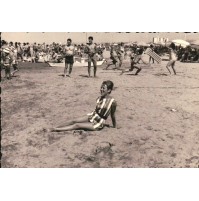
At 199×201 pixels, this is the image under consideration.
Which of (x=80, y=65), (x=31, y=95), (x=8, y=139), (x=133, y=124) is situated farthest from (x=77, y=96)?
(x=80, y=65)

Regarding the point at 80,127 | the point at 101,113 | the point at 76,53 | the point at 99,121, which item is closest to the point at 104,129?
the point at 99,121

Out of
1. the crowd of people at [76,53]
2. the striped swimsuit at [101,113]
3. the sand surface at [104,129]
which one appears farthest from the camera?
the crowd of people at [76,53]

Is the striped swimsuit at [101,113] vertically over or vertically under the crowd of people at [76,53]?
under

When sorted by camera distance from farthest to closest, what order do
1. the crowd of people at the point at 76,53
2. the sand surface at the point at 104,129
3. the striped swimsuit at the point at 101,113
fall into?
1. the crowd of people at the point at 76,53
2. the striped swimsuit at the point at 101,113
3. the sand surface at the point at 104,129

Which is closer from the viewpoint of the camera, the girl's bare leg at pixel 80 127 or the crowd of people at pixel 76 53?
the girl's bare leg at pixel 80 127

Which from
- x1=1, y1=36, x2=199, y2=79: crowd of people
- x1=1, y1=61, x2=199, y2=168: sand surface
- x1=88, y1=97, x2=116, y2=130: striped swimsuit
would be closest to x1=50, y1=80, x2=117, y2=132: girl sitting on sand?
x1=88, y1=97, x2=116, y2=130: striped swimsuit

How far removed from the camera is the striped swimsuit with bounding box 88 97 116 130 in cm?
539

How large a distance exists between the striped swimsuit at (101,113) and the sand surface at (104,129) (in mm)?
178

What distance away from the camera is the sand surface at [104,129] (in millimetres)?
4855

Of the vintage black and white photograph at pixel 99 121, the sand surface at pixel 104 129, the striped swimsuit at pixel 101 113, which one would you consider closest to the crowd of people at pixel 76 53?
the vintage black and white photograph at pixel 99 121

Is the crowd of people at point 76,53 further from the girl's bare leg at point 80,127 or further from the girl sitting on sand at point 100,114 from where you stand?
the girl's bare leg at point 80,127

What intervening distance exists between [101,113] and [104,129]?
0.34 m

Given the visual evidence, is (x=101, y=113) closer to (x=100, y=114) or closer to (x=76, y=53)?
(x=100, y=114)
